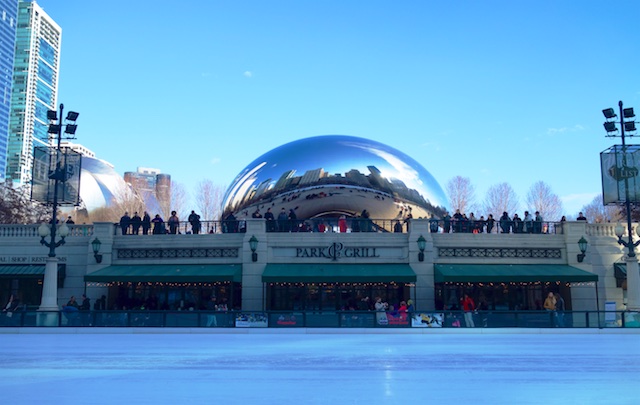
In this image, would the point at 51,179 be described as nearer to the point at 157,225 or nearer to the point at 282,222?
the point at 157,225

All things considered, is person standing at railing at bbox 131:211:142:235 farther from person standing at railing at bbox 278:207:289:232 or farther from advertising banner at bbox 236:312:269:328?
advertising banner at bbox 236:312:269:328

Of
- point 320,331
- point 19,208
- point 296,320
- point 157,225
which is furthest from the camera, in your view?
point 19,208

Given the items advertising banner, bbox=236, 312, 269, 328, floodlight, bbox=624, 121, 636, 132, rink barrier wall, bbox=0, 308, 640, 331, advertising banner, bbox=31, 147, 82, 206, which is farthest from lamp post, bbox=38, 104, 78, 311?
floodlight, bbox=624, 121, 636, 132

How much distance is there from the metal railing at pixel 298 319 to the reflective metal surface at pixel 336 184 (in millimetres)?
8601

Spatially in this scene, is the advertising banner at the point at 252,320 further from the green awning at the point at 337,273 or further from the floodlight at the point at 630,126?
the floodlight at the point at 630,126

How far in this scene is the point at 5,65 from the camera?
182 m

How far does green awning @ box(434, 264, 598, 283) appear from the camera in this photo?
82.4 feet

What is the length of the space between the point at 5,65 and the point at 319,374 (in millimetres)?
198604

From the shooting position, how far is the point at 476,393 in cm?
773

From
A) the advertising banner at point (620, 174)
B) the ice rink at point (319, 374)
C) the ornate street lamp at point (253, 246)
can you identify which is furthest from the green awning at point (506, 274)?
the ice rink at point (319, 374)

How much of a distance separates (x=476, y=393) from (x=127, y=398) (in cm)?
408

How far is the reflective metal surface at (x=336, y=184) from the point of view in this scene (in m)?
29.8

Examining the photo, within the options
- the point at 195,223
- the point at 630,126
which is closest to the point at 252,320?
the point at 195,223

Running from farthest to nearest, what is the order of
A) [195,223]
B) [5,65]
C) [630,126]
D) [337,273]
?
[5,65] → [195,223] → [337,273] → [630,126]
